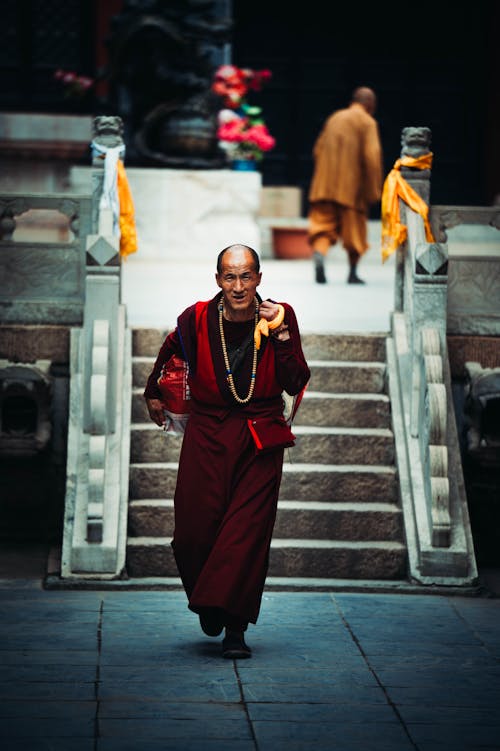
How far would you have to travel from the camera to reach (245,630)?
6.57m

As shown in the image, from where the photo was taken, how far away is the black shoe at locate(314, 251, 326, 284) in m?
13.3

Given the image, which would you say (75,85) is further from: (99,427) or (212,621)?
(212,621)

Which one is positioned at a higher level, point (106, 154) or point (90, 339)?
point (106, 154)

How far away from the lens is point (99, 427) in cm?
821

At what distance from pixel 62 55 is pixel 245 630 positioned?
12614 millimetres

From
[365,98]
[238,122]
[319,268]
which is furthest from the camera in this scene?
[238,122]

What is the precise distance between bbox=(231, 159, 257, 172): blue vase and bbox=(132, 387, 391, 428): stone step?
6685 mm

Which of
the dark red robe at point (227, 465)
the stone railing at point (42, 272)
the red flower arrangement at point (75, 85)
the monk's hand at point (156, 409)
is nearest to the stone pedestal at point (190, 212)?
the red flower arrangement at point (75, 85)

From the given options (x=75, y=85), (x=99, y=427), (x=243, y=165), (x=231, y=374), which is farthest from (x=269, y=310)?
(x=75, y=85)

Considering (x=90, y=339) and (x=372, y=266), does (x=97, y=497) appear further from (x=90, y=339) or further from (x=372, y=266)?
(x=372, y=266)

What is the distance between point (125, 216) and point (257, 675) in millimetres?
4066

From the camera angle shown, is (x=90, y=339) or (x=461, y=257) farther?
(x=461, y=257)

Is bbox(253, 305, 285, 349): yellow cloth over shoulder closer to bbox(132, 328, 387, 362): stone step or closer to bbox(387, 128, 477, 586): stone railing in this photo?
bbox(387, 128, 477, 586): stone railing

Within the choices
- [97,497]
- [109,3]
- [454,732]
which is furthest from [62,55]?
[454,732]
